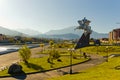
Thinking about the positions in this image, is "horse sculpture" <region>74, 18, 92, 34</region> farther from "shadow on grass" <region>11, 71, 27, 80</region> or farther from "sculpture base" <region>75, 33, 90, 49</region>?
"shadow on grass" <region>11, 71, 27, 80</region>

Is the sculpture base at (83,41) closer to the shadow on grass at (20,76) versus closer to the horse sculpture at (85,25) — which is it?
the horse sculpture at (85,25)

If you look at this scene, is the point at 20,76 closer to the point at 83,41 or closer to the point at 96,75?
the point at 96,75

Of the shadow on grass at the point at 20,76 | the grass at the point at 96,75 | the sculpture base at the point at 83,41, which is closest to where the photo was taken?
the grass at the point at 96,75

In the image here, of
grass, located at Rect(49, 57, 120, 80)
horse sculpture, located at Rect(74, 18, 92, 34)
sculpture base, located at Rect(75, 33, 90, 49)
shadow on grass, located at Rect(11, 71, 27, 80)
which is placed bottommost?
shadow on grass, located at Rect(11, 71, 27, 80)

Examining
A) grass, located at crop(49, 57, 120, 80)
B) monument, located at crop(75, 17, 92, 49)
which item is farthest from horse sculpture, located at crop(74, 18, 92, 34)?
grass, located at crop(49, 57, 120, 80)

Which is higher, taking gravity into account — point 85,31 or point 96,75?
point 85,31

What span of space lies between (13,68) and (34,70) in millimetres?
4592

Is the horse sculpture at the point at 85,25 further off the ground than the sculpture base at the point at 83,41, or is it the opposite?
the horse sculpture at the point at 85,25

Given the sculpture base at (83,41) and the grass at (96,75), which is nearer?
the grass at (96,75)

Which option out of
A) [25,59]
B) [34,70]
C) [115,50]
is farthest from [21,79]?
[115,50]

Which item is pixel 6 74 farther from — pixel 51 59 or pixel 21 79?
pixel 51 59

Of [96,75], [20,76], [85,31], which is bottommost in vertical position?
[20,76]

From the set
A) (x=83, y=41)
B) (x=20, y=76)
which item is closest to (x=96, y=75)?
(x=20, y=76)

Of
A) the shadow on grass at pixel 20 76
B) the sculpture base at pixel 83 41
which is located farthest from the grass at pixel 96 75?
the sculpture base at pixel 83 41
